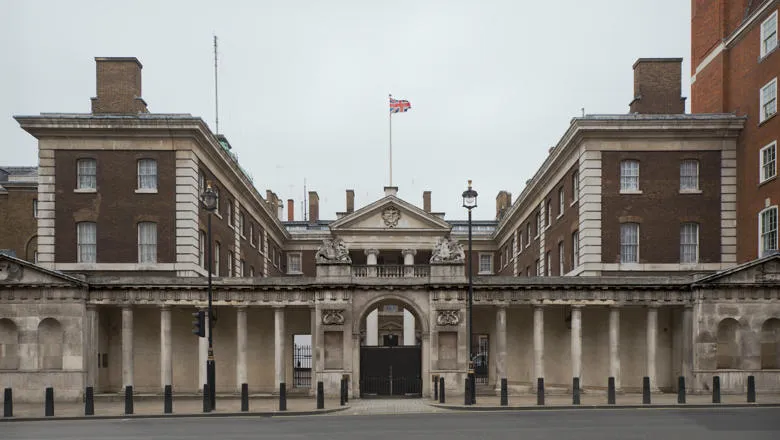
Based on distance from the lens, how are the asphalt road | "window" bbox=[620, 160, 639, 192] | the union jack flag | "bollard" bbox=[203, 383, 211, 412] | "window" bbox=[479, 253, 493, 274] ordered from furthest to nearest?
1. "window" bbox=[479, 253, 493, 274]
2. the union jack flag
3. "window" bbox=[620, 160, 639, 192]
4. "bollard" bbox=[203, 383, 211, 412]
5. the asphalt road

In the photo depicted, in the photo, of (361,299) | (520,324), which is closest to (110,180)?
(361,299)

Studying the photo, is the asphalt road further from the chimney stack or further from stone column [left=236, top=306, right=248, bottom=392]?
the chimney stack

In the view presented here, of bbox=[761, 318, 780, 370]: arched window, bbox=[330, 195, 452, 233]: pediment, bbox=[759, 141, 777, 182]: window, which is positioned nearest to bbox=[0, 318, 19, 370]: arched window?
bbox=[330, 195, 452, 233]: pediment

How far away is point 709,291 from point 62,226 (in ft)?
100

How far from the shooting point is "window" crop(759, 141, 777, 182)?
120 ft

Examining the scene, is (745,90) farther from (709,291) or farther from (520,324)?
(520,324)

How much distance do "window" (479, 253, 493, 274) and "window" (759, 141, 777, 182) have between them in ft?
122

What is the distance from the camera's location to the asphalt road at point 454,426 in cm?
1928

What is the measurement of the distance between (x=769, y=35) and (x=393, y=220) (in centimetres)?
3318

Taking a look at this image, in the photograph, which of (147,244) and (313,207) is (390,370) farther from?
(313,207)

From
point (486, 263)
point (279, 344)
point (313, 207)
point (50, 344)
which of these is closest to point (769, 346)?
point (279, 344)

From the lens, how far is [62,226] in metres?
40.2

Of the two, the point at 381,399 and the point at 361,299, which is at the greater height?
the point at 361,299

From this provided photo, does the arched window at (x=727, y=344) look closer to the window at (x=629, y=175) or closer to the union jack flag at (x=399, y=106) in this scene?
the window at (x=629, y=175)
